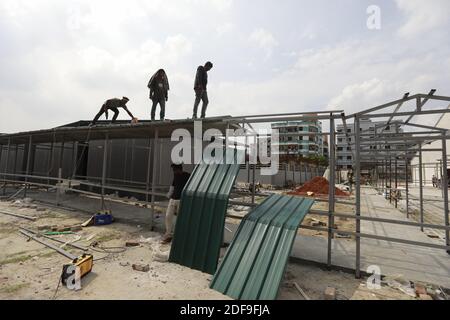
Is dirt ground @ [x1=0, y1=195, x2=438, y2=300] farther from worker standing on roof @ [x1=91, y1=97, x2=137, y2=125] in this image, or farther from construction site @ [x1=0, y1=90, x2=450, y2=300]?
worker standing on roof @ [x1=91, y1=97, x2=137, y2=125]

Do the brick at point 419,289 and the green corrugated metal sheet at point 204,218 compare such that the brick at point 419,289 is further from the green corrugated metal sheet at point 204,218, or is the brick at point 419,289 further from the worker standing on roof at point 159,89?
the worker standing on roof at point 159,89

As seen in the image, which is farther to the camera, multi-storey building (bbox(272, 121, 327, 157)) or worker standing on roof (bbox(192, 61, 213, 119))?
worker standing on roof (bbox(192, 61, 213, 119))

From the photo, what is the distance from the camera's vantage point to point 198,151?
10.7 m

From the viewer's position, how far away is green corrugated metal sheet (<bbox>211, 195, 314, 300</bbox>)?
3.58 metres

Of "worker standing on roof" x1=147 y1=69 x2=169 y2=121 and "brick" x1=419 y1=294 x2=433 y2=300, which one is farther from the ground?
"worker standing on roof" x1=147 y1=69 x2=169 y2=121

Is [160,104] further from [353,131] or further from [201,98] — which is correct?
[353,131]

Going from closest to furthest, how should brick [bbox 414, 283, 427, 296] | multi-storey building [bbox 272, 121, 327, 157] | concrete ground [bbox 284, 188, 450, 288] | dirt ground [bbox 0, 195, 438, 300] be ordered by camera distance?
dirt ground [bbox 0, 195, 438, 300] < brick [bbox 414, 283, 427, 296] < concrete ground [bbox 284, 188, 450, 288] < multi-storey building [bbox 272, 121, 327, 157]

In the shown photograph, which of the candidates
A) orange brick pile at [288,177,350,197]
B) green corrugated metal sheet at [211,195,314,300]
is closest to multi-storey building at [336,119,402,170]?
green corrugated metal sheet at [211,195,314,300]

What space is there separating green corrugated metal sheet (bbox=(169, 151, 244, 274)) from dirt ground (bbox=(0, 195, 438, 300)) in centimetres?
24

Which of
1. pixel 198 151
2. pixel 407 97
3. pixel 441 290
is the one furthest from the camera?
pixel 198 151

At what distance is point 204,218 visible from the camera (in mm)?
4871
